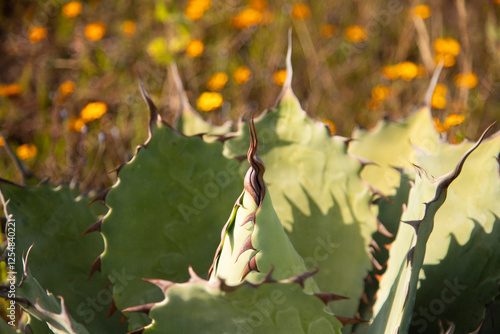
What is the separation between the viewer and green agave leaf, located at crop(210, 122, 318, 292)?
0.83m

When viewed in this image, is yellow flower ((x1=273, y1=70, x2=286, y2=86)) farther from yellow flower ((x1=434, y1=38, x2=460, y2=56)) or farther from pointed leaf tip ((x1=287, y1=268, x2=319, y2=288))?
pointed leaf tip ((x1=287, y1=268, x2=319, y2=288))

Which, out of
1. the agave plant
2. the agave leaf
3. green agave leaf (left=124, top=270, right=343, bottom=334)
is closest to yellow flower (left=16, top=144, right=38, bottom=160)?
the agave plant

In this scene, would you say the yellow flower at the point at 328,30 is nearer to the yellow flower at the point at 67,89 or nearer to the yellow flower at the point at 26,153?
the yellow flower at the point at 67,89

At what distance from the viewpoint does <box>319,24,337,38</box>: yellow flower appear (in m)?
3.30

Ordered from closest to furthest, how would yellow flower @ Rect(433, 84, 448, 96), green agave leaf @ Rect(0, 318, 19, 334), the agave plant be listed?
green agave leaf @ Rect(0, 318, 19, 334) → the agave plant → yellow flower @ Rect(433, 84, 448, 96)

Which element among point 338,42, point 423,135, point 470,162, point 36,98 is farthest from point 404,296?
point 36,98

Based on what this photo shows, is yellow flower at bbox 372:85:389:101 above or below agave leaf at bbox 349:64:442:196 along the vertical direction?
below

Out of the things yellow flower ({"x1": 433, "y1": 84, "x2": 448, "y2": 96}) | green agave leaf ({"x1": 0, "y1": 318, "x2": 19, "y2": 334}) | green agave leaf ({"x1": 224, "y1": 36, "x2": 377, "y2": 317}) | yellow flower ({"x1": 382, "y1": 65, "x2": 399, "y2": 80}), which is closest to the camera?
green agave leaf ({"x1": 0, "y1": 318, "x2": 19, "y2": 334})

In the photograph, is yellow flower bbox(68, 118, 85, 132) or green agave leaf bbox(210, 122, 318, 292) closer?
green agave leaf bbox(210, 122, 318, 292)

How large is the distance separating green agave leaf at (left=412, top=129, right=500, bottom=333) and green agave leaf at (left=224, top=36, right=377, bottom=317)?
0.45ft

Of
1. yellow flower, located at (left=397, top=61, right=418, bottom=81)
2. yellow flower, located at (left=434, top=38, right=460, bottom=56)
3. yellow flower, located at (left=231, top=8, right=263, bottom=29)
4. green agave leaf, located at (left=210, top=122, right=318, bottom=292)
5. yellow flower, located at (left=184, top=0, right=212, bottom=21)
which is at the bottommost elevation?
yellow flower, located at (left=397, top=61, right=418, bottom=81)

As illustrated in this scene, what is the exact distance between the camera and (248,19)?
3188 millimetres

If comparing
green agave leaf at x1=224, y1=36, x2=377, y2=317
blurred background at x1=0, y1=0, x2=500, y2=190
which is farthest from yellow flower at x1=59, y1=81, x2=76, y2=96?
green agave leaf at x1=224, y1=36, x2=377, y2=317

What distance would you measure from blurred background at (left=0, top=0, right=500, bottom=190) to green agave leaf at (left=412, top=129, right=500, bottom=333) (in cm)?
142
